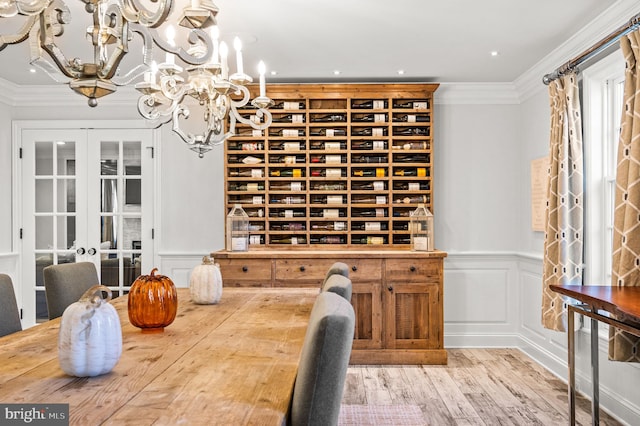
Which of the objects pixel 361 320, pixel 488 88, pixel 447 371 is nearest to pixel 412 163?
pixel 488 88

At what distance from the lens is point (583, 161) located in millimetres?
3506

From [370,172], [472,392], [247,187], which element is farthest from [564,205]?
[247,187]

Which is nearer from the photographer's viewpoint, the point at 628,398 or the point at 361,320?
the point at 628,398

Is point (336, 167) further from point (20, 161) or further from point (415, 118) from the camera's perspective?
point (20, 161)

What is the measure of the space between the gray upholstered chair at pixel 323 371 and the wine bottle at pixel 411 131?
3646 mm

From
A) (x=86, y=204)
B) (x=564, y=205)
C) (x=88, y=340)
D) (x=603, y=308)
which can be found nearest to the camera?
(x=88, y=340)

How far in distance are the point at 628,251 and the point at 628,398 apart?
3.22 feet

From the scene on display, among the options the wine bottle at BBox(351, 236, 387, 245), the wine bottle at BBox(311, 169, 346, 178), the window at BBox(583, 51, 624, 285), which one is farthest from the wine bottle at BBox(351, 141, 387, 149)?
the window at BBox(583, 51, 624, 285)

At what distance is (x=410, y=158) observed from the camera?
4.67m

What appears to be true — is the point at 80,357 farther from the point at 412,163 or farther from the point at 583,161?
the point at 412,163

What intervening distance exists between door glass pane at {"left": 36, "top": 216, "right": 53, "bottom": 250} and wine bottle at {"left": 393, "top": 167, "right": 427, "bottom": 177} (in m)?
3.26

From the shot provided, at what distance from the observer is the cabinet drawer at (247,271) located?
4.23 meters

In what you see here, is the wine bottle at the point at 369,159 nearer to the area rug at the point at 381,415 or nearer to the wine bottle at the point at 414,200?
the wine bottle at the point at 414,200

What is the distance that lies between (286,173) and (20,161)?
251 cm
